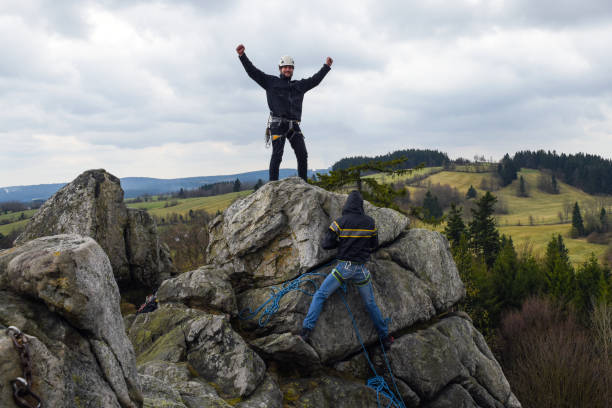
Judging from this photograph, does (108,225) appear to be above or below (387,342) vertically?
above

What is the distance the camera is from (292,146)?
12.5 metres

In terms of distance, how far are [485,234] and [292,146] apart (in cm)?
5856

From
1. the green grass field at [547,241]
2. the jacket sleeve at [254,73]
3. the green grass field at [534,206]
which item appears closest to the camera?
the jacket sleeve at [254,73]

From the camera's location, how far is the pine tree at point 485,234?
61.0 meters

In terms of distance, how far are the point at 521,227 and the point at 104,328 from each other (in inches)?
5472

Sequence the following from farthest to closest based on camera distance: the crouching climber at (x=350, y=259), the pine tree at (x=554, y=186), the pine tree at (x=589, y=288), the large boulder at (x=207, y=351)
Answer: the pine tree at (x=554, y=186) → the pine tree at (x=589, y=288) → the crouching climber at (x=350, y=259) → the large boulder at (x=207, y=351)

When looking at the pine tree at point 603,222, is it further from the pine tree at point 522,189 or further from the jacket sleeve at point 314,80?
the jacket sleeve at point 314,80

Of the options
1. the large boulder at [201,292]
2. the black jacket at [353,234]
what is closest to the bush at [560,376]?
the black jacket at [353,234]

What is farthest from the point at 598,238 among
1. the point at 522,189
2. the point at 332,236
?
the point at 332,236

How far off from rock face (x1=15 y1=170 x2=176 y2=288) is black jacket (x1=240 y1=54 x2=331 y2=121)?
278 inches

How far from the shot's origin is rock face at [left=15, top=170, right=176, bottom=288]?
40.9ft

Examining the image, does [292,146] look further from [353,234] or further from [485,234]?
[485,234]

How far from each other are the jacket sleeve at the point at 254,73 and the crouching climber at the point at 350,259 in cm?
492

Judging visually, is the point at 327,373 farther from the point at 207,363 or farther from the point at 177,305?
the point at 177,305
